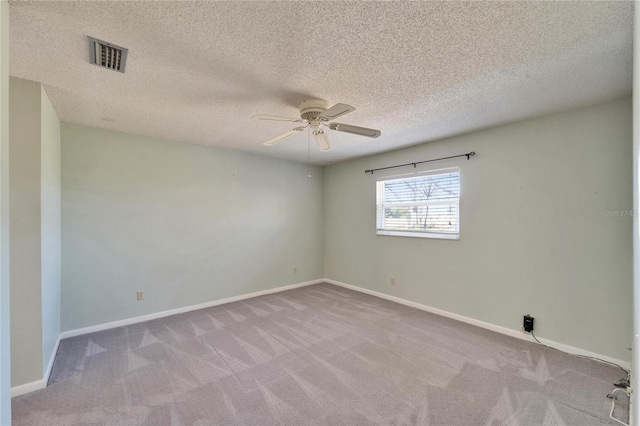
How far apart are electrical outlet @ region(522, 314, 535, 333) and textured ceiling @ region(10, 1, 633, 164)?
7.00 ft

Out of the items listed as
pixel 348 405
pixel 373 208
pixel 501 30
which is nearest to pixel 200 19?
pixel 501 30

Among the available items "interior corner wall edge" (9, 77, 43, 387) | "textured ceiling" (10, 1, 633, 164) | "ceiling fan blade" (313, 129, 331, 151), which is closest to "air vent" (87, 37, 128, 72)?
"textured ceiling" (10, 1, 633, 164)

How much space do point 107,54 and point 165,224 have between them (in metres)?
2.40

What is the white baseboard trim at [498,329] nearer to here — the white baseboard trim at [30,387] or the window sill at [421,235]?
the window sill at [421,235]

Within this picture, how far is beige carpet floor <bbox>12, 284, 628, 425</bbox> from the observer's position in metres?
1.84

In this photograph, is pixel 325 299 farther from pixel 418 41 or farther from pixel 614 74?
pixel 614 74

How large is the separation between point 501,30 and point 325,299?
382cm

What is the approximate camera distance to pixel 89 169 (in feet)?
10.4

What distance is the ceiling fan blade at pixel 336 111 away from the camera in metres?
1.97

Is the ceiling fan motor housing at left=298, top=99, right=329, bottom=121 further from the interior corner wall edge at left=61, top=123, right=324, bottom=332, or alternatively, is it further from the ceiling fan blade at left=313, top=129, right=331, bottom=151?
the interior corner wall edge at left=61, top=123, right=324, bottom=332

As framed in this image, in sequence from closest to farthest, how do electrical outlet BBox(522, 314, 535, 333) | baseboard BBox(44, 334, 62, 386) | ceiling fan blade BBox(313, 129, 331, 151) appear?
baseboard BBox(44, 334, 62, 386) < ceiling fan blade BBox(313, 129, 331, 151) < electrical outlet BBox(522, 314, 535, 333)

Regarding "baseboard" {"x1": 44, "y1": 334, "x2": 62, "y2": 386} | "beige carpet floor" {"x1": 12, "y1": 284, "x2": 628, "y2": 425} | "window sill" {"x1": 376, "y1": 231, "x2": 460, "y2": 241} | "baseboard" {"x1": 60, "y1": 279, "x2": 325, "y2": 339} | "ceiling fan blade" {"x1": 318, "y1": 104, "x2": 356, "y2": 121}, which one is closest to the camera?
"beige carpet floor" {"x1": 12, "y1": 284, "x2": 628, "y2": 425}

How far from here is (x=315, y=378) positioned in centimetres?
225

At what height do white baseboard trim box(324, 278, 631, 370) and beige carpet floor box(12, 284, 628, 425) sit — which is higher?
white baseboard trim box(324, 278, 631, 370)
